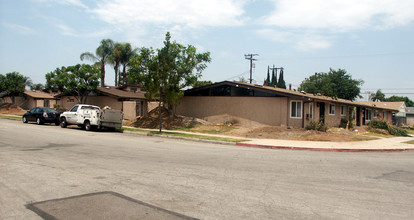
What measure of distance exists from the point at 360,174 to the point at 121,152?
8736mm

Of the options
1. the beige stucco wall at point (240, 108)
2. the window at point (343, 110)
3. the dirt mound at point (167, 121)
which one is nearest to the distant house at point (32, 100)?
the dirt mound at point (167, 121)

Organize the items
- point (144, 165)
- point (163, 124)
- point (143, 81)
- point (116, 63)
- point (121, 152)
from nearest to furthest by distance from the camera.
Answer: point (144, 165) < point (121, 152) < point (143, 81) < point (163, 124) < point (116, 63)

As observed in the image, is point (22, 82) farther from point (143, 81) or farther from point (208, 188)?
Result: point (208, 188)

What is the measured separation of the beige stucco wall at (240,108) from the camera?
2498 centimetres

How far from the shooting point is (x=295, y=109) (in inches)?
980

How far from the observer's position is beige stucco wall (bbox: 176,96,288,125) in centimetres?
2498

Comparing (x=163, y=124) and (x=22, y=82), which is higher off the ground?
(x=22, y=82)

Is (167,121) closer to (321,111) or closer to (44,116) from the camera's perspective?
(44,116)

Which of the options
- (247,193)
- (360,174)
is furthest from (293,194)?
(360,174)

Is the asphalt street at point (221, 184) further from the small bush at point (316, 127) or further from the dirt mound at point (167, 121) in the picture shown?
Result: the dirt mound at point (167, 121)

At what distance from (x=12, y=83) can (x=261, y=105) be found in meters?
38.1

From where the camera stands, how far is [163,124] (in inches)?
1104

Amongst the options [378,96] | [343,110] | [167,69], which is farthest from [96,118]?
[378,96]

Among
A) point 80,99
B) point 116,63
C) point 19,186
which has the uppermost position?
point 116,63
